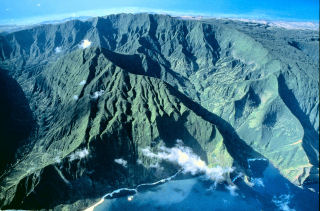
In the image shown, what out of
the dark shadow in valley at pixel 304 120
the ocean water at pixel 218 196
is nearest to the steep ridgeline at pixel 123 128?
the dark shadow in valley at pixel 304 120

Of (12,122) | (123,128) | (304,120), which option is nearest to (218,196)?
(123,128)

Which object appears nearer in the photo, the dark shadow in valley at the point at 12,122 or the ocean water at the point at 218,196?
the ocean water at the point at 218,196

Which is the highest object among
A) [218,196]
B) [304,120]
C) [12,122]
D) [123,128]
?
[123,128]

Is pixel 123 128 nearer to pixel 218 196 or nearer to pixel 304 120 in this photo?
pixel 218 196

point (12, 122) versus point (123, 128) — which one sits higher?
point (123, 128)

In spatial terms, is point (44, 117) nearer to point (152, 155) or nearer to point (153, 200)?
point (152, 155)

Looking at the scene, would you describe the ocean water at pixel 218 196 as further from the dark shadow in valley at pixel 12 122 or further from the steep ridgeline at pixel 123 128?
the dark shadow in valley at pixel 12 122

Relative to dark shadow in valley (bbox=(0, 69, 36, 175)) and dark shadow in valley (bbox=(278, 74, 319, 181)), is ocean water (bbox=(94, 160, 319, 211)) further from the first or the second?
dark shadow in valley (bbox=(0, 69, 36, 175))

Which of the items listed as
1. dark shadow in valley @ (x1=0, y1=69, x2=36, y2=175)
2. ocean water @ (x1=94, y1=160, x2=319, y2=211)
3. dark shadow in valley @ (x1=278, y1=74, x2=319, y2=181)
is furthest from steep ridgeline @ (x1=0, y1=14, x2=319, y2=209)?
ocean water @ (x1=94, y1=160, x2=319, y2=211)

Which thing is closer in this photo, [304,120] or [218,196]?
[218,196]
